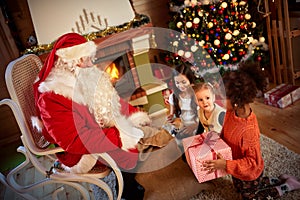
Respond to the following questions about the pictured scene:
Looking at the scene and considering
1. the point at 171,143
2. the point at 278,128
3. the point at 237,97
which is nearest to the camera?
the point at 237,97

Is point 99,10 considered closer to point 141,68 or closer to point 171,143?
point 141,68

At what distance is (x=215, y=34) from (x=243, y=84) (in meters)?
1.69

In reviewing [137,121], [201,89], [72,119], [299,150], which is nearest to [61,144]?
[72,119]

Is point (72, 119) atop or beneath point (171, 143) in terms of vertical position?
atop

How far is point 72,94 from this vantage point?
1.41 metres

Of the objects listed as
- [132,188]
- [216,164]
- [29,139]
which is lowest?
[132,188]

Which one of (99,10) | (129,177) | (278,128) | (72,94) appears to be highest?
(99,10)

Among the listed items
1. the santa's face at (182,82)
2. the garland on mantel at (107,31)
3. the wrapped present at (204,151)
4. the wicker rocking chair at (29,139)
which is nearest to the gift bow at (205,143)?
the wrapped present at (204,151)

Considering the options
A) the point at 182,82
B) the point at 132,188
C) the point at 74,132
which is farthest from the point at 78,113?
the point at 182,82

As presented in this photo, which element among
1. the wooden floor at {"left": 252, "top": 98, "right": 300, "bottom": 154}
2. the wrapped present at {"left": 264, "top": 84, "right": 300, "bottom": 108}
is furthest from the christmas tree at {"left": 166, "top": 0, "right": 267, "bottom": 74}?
the wooden floor at {"left": 252, "top": 98, "right": 300, "bottom": 154}

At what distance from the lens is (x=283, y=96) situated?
238 centimetres

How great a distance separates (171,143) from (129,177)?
32 cm

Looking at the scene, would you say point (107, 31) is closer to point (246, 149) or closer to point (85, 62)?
point (85, 62)

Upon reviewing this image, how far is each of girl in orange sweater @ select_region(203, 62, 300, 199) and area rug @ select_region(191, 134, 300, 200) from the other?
218mm
